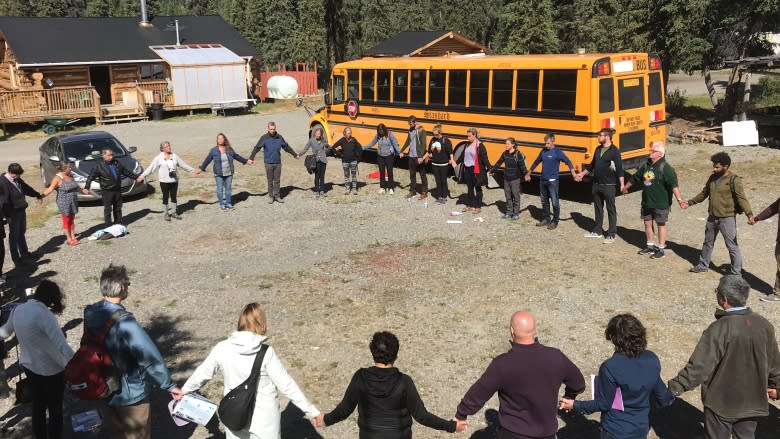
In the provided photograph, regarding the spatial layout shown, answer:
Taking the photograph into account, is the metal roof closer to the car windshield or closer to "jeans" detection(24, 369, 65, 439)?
A: the car windshield

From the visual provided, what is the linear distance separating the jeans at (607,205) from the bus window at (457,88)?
5.65m

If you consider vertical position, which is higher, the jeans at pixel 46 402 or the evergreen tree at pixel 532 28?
the evergreen tree at pixel 532 28

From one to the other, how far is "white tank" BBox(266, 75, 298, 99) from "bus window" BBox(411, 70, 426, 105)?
24308 mm

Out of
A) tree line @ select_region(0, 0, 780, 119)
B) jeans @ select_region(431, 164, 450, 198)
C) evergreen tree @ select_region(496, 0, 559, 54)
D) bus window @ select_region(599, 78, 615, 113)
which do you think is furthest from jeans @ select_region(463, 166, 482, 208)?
evergreen tree @ select_region(496, 0, 559, 54)

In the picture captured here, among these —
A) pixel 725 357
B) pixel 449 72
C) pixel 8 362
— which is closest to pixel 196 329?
pixel 8 362

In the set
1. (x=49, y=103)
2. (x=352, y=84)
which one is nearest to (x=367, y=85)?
(x=352, y=84)

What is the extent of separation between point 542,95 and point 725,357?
10924mm

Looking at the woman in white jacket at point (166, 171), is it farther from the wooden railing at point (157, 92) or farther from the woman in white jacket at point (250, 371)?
the wooden railing at point (157, 92)

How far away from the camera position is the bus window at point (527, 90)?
1534 centimetres

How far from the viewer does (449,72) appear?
56.9 feet

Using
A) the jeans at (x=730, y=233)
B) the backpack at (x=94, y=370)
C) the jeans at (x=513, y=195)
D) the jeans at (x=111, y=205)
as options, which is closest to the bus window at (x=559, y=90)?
the jeans at (x=513, y=195)

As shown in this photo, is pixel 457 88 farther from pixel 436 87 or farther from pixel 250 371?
pixel 250 371

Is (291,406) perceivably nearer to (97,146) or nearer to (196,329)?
(196,329)

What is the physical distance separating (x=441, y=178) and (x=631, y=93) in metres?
4.61
